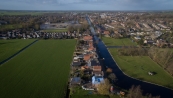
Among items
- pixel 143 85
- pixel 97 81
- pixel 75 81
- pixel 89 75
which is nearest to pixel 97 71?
pixel 89 75

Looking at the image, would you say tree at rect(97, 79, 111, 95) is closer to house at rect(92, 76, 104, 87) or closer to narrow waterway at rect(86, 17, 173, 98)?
house at rect(92, 76, 104, 87)

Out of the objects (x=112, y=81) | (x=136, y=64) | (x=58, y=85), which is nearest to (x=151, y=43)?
(x=136, y=64)

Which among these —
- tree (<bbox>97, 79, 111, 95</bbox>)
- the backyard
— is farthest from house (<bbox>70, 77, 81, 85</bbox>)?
tree (<bbox>97, 79, 111, 95</bbox>)

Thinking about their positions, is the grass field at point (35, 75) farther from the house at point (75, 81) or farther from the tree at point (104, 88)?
the tree at point (104, 88)

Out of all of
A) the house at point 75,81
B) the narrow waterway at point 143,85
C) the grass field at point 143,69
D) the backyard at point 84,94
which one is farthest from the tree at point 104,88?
the grass field at point 143,69

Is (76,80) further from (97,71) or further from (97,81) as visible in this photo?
(97,71)

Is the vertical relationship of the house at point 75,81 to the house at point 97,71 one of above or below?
below
